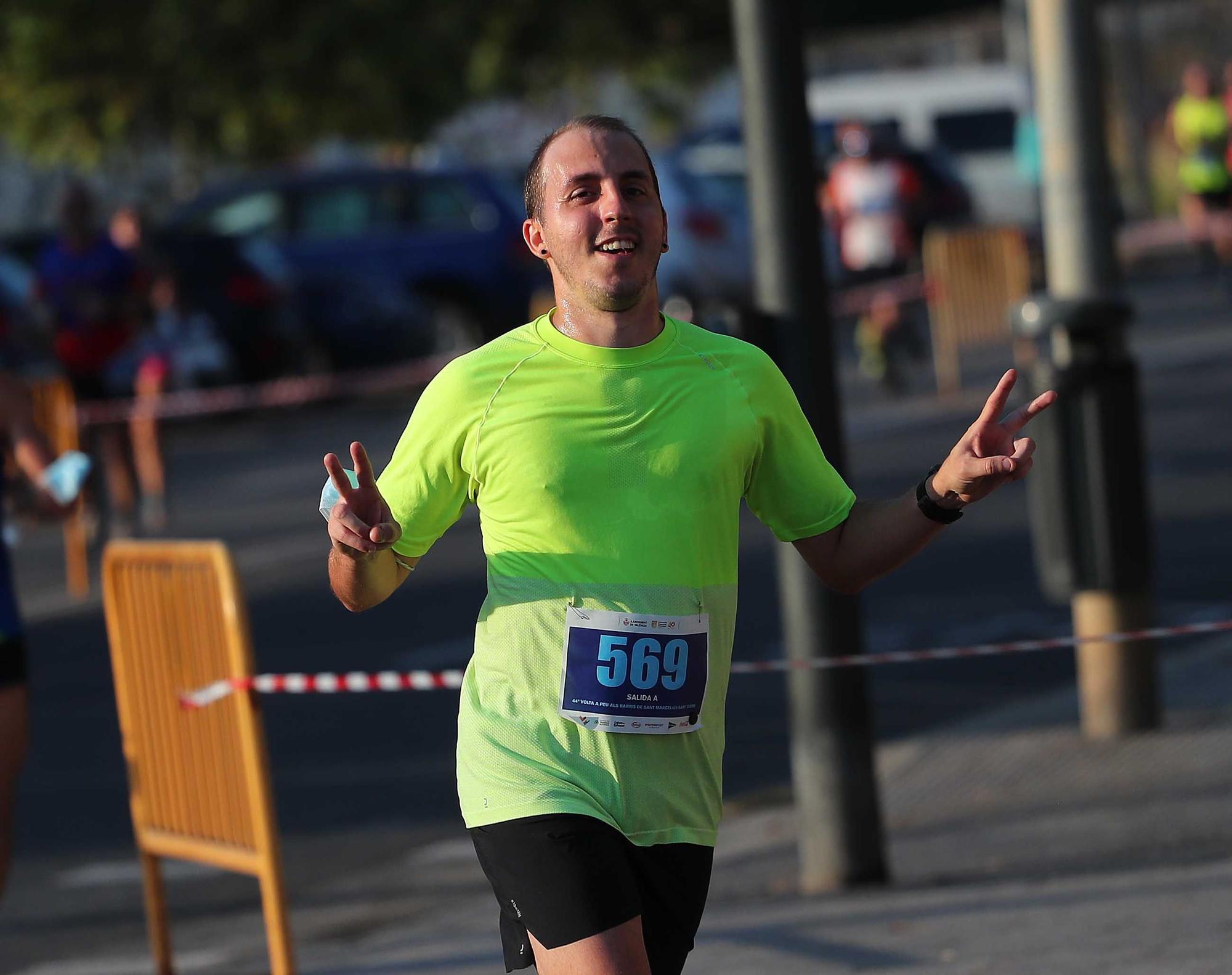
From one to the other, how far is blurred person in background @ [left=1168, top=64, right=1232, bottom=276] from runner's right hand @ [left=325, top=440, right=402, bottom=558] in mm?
20223

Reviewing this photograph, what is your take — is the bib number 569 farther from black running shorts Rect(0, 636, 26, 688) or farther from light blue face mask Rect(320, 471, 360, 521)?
black running shorts Rect(0, 636, 26, 688)

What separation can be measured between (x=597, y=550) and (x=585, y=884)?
544 mm

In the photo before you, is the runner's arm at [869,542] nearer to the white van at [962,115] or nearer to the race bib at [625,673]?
the race bib at [625,673]

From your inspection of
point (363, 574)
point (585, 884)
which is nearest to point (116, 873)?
point (363, 574)

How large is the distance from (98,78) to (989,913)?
26.4 m

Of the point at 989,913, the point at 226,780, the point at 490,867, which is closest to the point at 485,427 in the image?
the point at 490,867

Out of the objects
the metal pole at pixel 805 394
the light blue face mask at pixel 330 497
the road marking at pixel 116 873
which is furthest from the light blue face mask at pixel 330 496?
the road marking at pixel 116 873

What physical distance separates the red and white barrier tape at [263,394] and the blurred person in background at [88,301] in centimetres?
21

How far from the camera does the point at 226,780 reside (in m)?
5.79

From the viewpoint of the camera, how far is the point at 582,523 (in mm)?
3748

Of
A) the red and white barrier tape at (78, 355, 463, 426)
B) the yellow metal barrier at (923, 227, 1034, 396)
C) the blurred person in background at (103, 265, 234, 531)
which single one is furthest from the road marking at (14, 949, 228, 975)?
the yellow metal barrier at (923, 227, 1034, 396)

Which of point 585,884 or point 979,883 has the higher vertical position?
point 585,884

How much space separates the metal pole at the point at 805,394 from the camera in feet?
21.4

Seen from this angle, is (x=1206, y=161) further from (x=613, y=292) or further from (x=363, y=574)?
(x=363, y=574)
